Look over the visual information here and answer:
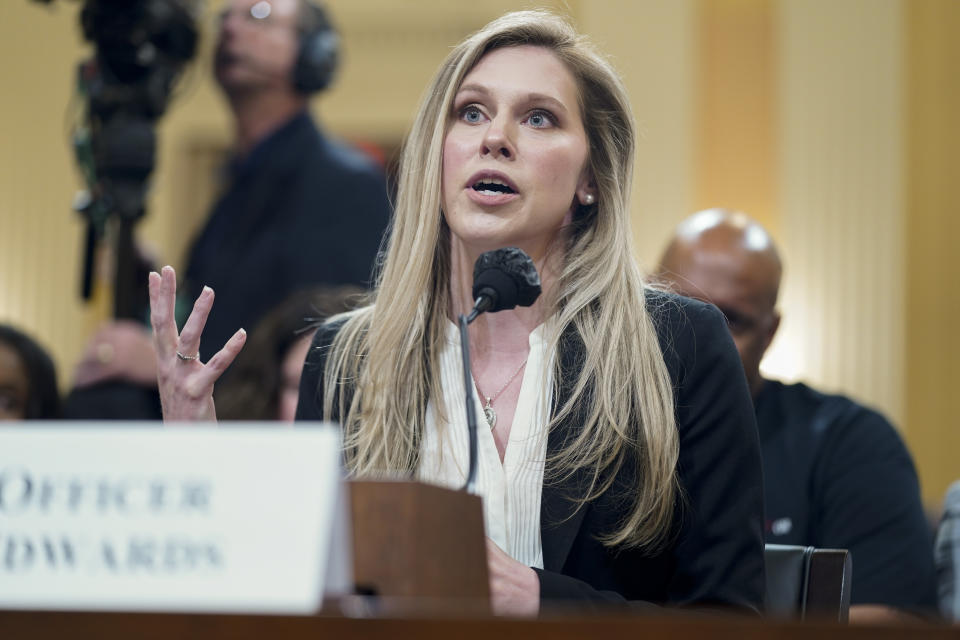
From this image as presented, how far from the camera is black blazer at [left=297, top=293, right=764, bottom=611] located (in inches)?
62.2

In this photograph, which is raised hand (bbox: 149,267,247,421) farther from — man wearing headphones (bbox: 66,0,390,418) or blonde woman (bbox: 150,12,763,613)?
man wearing headphones (bbox: 66,0,390,418)

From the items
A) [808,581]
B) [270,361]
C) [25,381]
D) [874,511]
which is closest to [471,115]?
[808,581]

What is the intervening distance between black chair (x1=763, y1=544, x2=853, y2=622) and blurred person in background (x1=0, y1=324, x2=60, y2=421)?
182cm

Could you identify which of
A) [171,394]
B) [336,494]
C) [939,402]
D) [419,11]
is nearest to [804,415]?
[171,394]

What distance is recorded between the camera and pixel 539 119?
180 centimetres

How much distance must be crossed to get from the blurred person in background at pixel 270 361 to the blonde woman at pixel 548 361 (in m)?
0.98

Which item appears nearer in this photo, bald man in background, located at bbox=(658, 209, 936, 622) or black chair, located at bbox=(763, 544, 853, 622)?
black chair, located at bbox=(763, 544, 853, 622)

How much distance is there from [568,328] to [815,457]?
2.93 feet

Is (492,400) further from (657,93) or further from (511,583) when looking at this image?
(657,93)

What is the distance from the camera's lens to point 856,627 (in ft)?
2.68

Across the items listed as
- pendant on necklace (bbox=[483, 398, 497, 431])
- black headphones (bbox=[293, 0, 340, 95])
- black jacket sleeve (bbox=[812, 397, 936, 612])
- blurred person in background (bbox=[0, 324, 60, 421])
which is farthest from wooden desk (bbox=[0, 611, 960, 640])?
black headphones (bbox=[293, 0, 340, 95])

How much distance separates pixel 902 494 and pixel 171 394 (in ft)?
4.79

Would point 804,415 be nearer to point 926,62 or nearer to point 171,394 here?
point 171,394

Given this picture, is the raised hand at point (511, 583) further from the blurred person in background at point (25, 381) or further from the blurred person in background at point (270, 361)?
the blurred person in background at point (25, 381)
